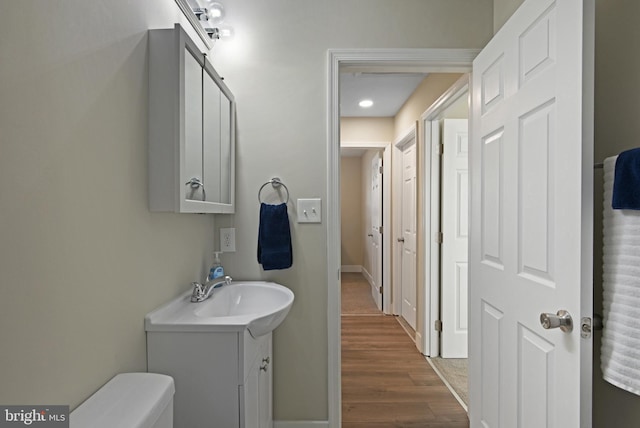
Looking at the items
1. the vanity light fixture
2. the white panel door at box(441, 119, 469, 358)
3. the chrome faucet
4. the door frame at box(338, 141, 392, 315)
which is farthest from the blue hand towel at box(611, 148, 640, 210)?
the door frame at box(338, 141, 392, 315)

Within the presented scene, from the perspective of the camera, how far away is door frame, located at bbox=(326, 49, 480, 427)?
182 cm

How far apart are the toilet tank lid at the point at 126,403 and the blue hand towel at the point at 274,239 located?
0.85 metres

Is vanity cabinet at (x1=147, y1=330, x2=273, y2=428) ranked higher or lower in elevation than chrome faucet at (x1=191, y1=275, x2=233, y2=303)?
lower

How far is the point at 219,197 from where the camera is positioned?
160 centimetres

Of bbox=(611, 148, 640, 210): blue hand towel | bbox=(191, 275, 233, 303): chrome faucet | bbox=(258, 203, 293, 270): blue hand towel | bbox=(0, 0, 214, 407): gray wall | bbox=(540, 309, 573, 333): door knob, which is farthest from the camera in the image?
bbox=(258, 203, 293, 270): blue hand towel

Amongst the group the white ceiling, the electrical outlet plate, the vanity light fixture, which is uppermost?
the white ceiling

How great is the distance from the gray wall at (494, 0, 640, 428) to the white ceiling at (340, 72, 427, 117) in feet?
6.29

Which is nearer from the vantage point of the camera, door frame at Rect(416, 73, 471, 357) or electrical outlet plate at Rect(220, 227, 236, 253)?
electrical outlet plate at Rect(220, 227, 236, 253)

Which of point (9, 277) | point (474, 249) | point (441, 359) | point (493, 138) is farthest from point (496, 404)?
point (9, 277)

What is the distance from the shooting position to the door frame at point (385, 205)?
13.5 feet

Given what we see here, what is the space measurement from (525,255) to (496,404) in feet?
2.36

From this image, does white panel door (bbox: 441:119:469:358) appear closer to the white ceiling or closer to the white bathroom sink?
the white ceiling

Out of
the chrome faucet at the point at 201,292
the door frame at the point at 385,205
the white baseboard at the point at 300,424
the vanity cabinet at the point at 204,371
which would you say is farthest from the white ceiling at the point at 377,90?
the white baseboard at the point at 300,424

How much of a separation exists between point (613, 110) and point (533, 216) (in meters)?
0.41
